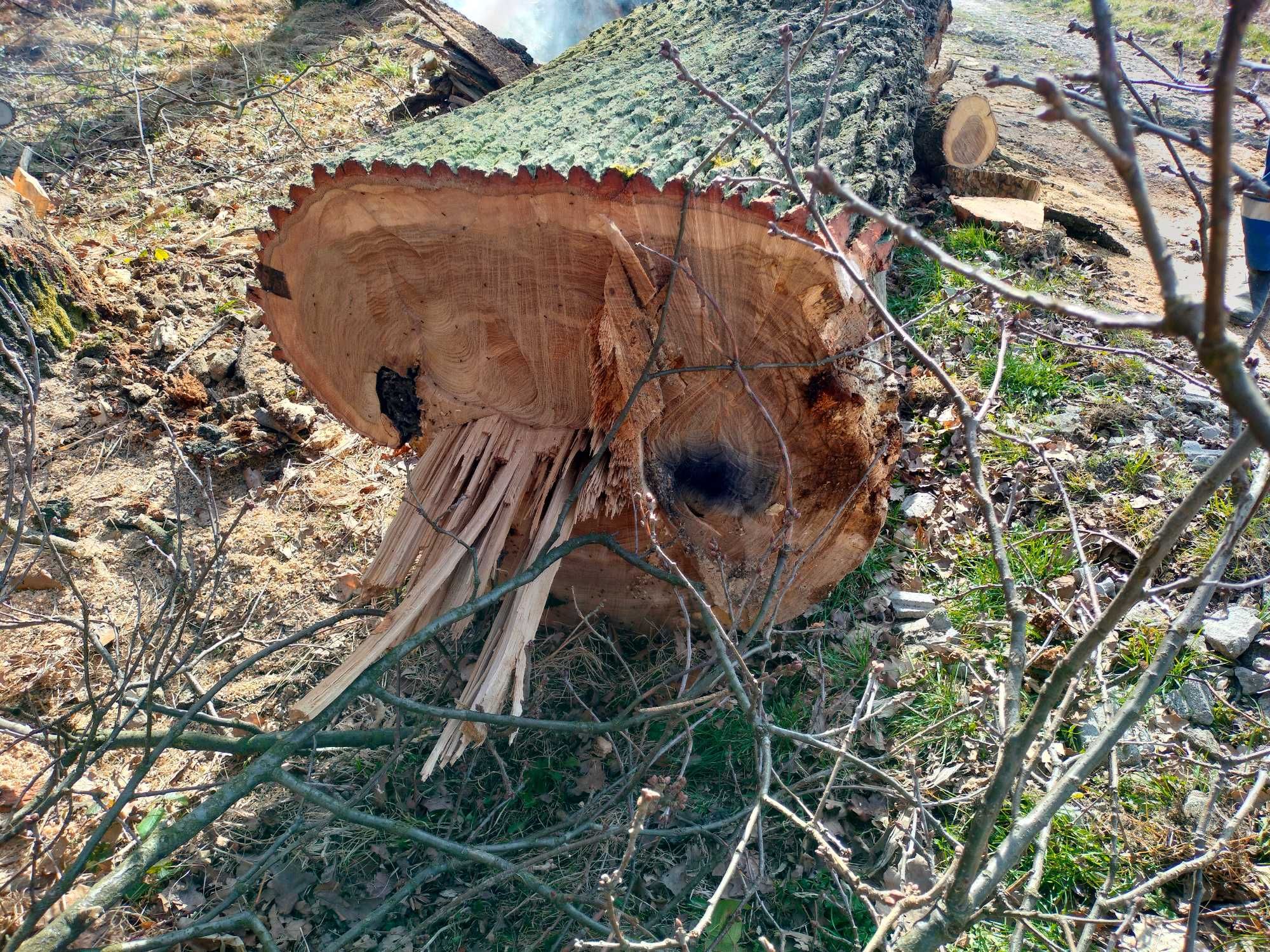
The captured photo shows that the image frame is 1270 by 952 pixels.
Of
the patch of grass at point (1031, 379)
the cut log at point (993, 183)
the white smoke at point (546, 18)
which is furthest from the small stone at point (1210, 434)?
the white smoke at point (546, 18)

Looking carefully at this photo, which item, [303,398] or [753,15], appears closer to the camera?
[753,15]

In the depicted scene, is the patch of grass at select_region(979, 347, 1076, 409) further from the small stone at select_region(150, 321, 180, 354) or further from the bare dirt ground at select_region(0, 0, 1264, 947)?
the small stone at select_region(150, 321, 180, 354)

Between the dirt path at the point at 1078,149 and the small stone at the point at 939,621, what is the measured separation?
4.57 feet

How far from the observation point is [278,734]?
6.33 feet

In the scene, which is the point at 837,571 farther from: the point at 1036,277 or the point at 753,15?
the point at 1036,277

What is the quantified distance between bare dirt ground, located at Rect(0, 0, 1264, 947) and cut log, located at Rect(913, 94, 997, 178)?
2.01 ft

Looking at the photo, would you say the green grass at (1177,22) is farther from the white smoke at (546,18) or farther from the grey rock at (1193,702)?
the grey rock at (1193,702)

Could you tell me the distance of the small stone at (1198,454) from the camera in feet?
9.31

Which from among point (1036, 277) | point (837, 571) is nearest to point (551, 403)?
point (837, 571)

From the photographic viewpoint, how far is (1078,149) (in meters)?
6.17

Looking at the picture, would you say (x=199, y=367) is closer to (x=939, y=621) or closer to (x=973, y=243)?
(x=939, y=621)

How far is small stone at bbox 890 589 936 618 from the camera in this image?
8.42ft

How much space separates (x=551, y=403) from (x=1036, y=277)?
295 cm

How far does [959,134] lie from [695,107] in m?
3.22
